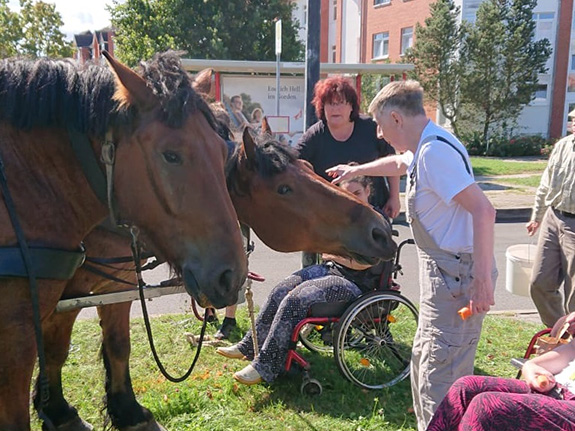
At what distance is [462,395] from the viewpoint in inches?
85.7

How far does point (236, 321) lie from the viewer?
462cm

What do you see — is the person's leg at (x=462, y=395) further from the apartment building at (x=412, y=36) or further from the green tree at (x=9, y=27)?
the apartment building at (x=412, y=36)

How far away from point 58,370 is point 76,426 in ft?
1.16

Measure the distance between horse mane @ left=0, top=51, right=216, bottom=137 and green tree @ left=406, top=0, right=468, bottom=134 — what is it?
24.4 meters

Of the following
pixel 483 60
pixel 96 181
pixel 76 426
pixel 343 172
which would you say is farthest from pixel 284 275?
pixel 483 60

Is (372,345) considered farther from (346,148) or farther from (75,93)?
(75,93)

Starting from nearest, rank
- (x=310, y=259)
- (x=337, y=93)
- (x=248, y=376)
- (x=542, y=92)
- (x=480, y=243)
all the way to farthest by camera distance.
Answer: (x=480, y=243), (x=248, y=376), (x=337, y=93), (x=310, y=259), (x=542, y=92)

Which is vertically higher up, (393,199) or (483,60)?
(483,60)

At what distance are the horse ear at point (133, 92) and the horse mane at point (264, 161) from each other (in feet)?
3.01

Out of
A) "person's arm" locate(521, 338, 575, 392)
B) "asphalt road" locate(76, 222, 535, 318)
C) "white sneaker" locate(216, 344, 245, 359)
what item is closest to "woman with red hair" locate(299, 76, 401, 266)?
"white sneaker" locate(216, 344, 245, 359)

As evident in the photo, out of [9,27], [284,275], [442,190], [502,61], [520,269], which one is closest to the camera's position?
[442,190]

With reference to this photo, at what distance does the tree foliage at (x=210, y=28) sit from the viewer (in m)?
19.0

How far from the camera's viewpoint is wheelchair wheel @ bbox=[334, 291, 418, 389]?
349 centimetres

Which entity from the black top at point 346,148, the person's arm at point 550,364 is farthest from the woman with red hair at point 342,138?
the person's arm at point 550,364
